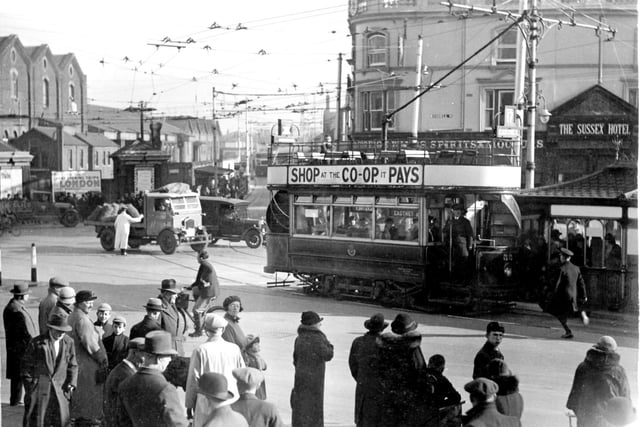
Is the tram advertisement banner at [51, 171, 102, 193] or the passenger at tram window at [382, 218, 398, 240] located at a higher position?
the tram advertisement banner at [51, 171, 102, 193]

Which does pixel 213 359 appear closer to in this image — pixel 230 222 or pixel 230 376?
pixel 230 376

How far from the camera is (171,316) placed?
24.2 ft

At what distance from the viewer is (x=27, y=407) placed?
684 cm

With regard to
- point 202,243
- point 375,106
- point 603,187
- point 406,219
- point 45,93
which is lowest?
point 202,243

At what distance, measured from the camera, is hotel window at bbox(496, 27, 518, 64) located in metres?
14.2

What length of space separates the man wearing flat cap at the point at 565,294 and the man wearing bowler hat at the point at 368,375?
13.8ft

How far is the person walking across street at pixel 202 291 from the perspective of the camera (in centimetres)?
901

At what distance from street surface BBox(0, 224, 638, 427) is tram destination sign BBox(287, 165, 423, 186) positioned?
1660 millimetres

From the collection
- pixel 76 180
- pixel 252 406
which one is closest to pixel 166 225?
pixel 76 180

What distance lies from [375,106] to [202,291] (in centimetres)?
806

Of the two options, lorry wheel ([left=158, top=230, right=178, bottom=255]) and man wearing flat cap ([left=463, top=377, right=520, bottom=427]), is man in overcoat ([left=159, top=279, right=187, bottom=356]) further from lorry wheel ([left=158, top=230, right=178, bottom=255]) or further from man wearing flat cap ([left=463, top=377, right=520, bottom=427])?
lorry wheel ([left=158, top=230, right=178, bottom=255])

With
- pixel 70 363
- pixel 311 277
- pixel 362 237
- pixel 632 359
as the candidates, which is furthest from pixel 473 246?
pixel 70 363

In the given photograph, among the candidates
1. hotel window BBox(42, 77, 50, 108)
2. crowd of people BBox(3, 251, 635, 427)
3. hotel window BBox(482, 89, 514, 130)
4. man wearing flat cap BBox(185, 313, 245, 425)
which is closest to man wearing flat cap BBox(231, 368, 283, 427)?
crowd of people BBox(3, 251, 635, 427)

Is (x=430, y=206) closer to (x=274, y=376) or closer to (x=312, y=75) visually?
(x=312, y=75)
